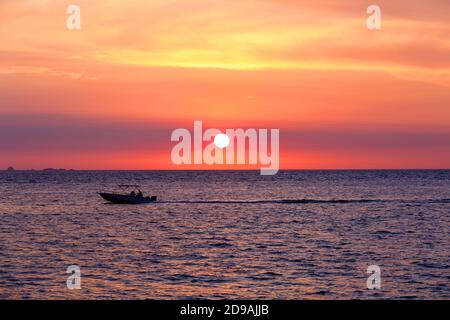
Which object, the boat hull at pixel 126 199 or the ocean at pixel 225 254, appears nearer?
the ocean at pixel 225 254

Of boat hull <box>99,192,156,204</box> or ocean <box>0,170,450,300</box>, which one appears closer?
ocean <box>0,170,450,300</box>

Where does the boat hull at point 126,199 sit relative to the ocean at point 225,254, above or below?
above

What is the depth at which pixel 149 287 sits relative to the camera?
112 ft

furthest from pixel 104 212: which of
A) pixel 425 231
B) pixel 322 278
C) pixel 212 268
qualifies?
pixel 322 278

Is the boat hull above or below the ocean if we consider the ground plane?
above

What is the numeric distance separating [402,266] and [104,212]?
6042 centimetres

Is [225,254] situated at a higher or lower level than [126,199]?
lower

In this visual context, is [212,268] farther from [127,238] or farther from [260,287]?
[127,238]

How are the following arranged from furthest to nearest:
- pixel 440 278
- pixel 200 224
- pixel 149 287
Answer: pixel 200 224, pixel 440 278, pixel 149 287

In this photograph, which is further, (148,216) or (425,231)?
(148,216)

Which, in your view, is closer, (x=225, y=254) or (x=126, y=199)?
(x=225, y=254)

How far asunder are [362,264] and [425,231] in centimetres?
2463
